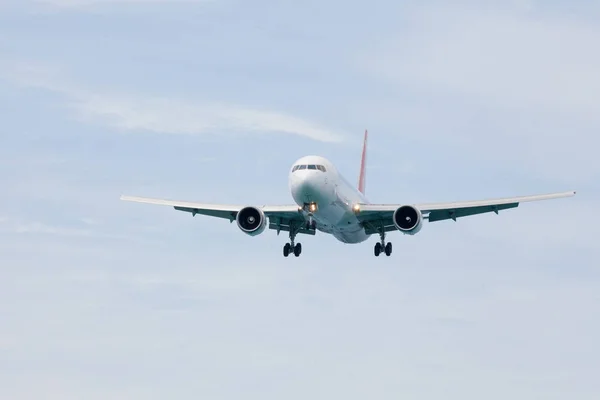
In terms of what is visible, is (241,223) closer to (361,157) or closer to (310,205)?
(310,205)

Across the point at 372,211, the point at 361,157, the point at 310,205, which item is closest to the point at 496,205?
the point at 372,211

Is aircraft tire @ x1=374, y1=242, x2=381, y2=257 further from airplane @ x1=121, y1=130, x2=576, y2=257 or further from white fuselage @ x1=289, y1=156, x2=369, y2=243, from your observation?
white fuselage @ x1=289, y1=156, x2=369, y2=243

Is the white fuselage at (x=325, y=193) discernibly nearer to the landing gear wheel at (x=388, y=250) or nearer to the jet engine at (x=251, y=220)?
the jet engine at (x=251, y=220)

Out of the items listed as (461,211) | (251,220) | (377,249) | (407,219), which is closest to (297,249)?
(377,249)

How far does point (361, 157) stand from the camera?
10119 cm

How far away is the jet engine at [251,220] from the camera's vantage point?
2862 inches

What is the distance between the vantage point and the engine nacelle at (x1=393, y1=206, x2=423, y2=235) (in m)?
73.0

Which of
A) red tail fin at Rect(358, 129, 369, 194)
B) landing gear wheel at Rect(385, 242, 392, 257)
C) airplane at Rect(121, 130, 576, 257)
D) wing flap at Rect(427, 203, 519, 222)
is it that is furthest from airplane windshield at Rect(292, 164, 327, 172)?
red tail fin at Rect(358, 129, 369, 194)

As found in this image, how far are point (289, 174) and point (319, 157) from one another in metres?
2.16

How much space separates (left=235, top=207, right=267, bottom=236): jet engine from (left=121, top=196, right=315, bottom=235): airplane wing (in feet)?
2.44

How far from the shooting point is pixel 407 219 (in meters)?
73.2

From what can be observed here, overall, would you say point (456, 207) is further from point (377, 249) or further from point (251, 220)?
point (251, 220)

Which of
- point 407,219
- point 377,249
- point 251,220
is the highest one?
point 407,219

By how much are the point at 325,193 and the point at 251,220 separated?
18.5 ft
